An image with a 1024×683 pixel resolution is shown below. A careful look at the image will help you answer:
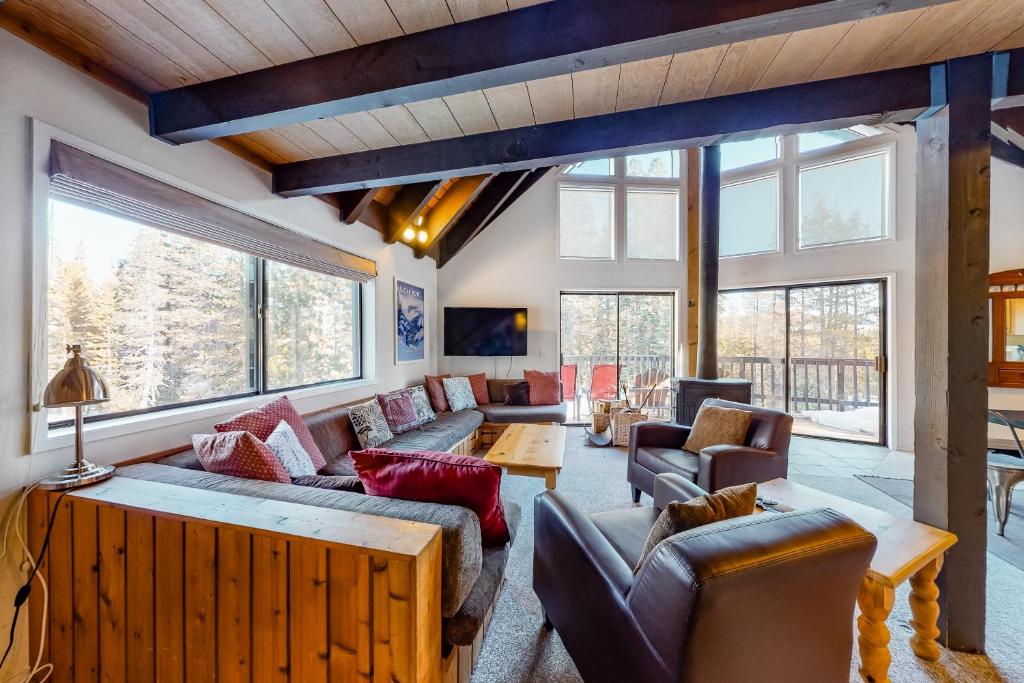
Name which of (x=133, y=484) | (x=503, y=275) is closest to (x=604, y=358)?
(x=503, y=275)

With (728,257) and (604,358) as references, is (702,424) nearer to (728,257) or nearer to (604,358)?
(604,358)

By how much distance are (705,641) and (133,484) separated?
1.92 m

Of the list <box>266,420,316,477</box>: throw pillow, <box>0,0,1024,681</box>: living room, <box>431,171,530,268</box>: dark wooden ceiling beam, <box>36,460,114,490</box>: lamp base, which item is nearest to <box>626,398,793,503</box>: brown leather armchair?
<box>0,0,1024,681</box>: living room

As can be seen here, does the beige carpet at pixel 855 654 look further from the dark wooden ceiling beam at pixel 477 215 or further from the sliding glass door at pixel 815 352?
the dark wooden ceiling beam at pixel 477 215

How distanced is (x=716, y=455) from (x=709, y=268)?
247 centimetres

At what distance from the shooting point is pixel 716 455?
224 centimetres

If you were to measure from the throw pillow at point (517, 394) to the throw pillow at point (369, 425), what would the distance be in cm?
199

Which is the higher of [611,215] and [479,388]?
[611,215]

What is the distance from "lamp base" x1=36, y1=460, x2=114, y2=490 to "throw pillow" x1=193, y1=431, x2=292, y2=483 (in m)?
0.31

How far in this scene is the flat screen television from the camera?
5008 millimetres

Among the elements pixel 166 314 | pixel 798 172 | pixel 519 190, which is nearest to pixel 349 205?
pixel 166 314

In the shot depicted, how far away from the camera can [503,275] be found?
17.1ft

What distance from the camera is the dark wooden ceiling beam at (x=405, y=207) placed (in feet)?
11.6

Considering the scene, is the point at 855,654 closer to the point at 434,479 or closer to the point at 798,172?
the point at 434,479
